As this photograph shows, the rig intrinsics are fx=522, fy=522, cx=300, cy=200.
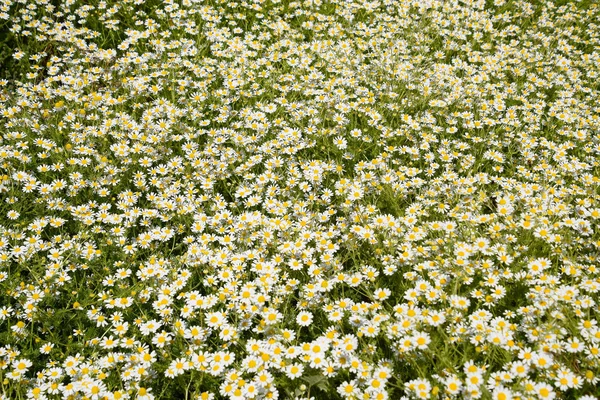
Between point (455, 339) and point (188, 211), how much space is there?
84.6 inches

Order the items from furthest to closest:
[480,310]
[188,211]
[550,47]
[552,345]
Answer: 1. [550,47]
2. [188,211]
3. [480,310]
4. [552,345]

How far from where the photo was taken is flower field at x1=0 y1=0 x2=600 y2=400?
3092 millimetres

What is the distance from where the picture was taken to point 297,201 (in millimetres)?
4129

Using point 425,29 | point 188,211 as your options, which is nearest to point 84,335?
point 188,211

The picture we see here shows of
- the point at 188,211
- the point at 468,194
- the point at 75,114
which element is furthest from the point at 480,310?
the point at 75,114

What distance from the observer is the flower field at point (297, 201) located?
3.09m

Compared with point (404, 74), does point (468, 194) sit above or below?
below

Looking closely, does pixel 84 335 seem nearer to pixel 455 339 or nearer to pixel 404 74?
pixel 455 339

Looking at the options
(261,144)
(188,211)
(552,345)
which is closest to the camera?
(552,345)

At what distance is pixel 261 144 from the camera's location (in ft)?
15.7

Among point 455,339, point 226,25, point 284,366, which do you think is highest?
point 226,25

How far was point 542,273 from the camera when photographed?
3.35 m

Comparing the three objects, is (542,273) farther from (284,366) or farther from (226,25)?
(226,25)

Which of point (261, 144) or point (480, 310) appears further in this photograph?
point (261, 144)
